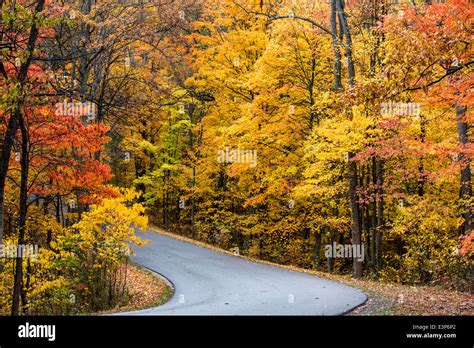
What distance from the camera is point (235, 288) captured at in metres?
14.8

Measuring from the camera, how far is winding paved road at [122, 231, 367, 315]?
36.0ft

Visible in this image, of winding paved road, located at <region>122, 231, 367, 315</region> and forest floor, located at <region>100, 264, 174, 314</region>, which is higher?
winding paved road, located at <region>122, 231, 367, 315</region>

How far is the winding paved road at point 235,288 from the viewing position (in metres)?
11.0

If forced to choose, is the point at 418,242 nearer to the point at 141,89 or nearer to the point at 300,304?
the point at 300,304

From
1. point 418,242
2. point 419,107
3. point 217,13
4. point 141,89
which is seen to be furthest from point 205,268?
point 217,13

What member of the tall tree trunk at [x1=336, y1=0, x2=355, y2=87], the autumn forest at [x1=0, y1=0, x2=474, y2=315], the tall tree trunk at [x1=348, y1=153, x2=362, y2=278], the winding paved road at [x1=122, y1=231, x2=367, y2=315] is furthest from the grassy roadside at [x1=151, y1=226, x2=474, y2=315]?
the tall tree trunk at [x1=336, y1=0, x2=355, y2=87]

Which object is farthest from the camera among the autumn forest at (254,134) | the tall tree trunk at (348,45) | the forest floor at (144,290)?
the tall tree trunk at (348,45)

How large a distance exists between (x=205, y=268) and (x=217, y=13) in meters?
14.0

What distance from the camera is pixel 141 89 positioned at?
→ 2655 centimetres

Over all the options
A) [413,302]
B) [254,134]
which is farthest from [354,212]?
[413,302]

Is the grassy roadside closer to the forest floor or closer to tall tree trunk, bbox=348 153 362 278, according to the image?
tall tree trunk, bbox=348 153 362 278

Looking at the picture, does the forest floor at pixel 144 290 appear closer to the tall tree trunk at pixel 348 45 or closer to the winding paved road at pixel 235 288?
the winding paved road at pixel 235 288

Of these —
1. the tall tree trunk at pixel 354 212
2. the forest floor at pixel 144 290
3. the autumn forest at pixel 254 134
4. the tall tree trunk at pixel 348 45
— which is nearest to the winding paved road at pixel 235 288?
the forest floor at pixel 144 290

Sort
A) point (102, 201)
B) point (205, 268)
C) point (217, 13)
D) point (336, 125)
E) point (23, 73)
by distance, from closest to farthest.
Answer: point (23, 73) < point (102, 201) < point (336, 125) < point (205, 268) < point (217, 13)
